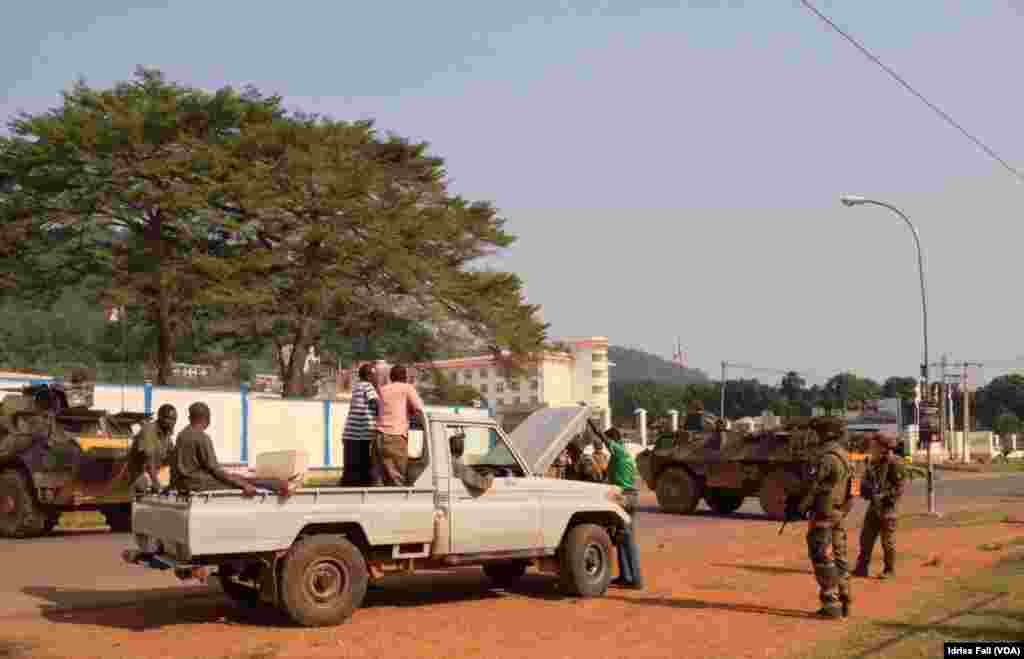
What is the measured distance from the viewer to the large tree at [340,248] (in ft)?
119

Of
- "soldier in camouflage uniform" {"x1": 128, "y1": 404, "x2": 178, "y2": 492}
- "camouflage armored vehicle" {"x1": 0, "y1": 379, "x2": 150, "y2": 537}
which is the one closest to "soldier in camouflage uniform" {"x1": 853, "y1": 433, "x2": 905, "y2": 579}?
"soldier in camouflage uniform" {"x1": 128, "y1": 404, "x2": 178, "y2": 492}

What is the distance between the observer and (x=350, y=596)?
9781mm

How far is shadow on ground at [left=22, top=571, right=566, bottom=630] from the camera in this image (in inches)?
399

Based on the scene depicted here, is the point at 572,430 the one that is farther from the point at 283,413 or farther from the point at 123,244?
the point at 123,244

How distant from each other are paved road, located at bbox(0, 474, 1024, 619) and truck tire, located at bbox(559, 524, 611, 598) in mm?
3621

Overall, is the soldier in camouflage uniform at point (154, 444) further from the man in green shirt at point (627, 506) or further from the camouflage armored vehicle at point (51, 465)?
the man in green shirt at point (627, 506)

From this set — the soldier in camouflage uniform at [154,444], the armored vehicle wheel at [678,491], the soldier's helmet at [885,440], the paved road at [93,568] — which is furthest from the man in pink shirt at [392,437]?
the armored vehicle wheel at [678,491]

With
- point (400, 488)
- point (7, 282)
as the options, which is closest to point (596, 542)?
point (400, 488)

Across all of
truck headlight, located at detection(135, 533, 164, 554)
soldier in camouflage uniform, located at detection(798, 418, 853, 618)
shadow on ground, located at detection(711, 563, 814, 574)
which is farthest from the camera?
shadow on ground, located at detection(711, 563, 814, 574)

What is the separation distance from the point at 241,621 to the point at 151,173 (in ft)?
90.3

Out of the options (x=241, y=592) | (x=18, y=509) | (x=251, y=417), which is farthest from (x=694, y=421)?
(x=241, y=592)

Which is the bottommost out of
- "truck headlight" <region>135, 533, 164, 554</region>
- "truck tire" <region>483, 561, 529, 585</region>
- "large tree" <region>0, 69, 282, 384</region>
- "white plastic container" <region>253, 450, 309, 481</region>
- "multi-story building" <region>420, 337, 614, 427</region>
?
"truck tire" <region>483, 561, 529, 585</region>

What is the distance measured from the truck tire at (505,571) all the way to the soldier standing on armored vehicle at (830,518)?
314 cm

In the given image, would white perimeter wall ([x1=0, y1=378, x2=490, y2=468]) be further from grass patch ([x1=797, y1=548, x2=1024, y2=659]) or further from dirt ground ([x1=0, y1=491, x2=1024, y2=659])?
grass patch ([x1=797, y1=548, x2=1024, y2=659])
